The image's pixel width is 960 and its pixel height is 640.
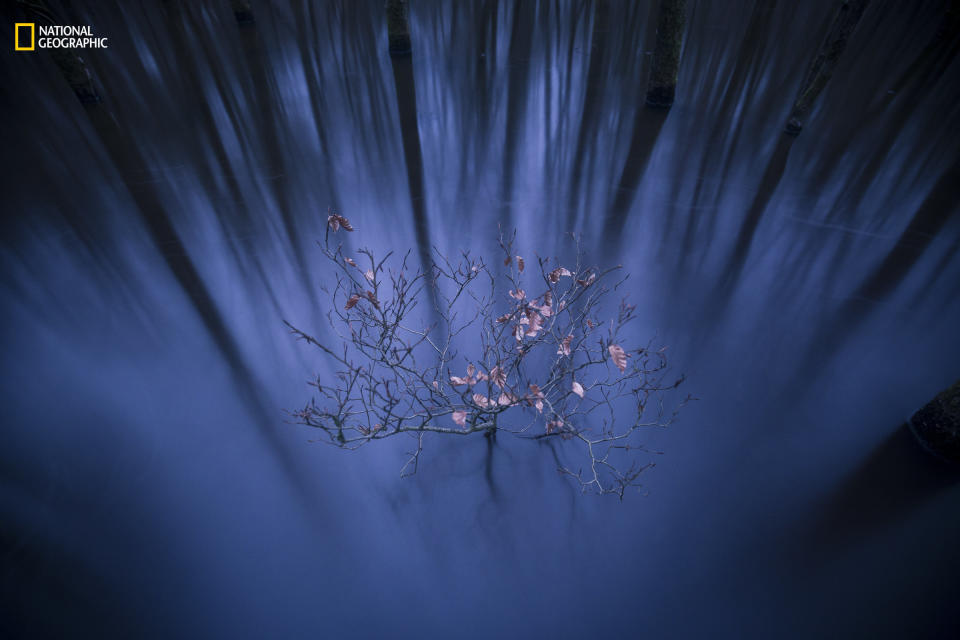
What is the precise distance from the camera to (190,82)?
7.04m

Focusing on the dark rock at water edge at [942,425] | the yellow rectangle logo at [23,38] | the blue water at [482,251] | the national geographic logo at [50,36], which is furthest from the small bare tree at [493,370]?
the yellow rectangle logo at [23,38]

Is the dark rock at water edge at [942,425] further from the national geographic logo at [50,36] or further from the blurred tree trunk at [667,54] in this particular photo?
the national geographic logo at [50,36]

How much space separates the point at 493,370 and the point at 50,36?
27.1 feet

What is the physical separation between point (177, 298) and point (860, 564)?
4.90 meters

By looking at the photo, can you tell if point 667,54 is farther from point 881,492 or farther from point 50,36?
point 50,36

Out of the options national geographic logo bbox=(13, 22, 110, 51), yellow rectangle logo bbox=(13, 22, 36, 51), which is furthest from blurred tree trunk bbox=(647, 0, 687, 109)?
yellow rectangle logo bbox=(13, 22, 36, 51)

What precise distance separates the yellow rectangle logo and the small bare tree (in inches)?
274

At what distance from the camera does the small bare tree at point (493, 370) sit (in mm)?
3117

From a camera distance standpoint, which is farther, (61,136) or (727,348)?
(61,136)

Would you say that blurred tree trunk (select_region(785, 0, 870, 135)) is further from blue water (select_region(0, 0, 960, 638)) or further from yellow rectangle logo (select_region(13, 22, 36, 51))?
yellow rectangle logo (select_region(13, 22, 36, 51))

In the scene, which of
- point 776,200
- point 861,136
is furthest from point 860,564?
point 861,136

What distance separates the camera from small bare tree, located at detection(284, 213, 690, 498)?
10.2ft

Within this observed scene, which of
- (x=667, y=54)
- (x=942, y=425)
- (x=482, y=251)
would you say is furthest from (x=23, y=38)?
(x=942, y=425)

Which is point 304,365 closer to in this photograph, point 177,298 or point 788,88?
point 177,298
